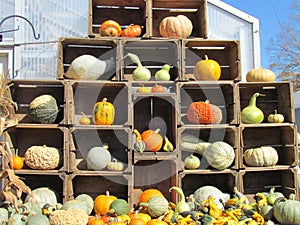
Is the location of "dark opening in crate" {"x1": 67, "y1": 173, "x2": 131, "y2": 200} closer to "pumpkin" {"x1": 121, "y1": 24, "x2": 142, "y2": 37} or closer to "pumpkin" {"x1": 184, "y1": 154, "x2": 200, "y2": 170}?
"pumpkin" {"x1": 184, "y1": 154, "x2": 200, "y2": 170}

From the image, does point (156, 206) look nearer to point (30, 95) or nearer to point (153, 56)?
point (153, 56)

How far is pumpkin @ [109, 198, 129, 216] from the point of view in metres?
3.45

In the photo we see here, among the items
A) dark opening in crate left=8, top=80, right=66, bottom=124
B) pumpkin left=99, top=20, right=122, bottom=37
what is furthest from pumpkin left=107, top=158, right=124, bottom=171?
pumpkin left=99, top=20, right=122, bottom=37

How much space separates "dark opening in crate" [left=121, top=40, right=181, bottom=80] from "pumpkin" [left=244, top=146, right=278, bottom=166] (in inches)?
44.2

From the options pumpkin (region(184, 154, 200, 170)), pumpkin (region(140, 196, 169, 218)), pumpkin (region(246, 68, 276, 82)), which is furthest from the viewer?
pumpkin (region(246, 68, 276, 82))

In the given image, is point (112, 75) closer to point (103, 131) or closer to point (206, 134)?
point (103, 131)

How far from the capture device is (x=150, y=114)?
4164 millimetres

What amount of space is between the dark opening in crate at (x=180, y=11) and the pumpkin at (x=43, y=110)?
4.68 feet

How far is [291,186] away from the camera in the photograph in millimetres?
3934

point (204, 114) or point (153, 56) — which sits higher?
point (153, 56)

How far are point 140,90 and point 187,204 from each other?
121 cm

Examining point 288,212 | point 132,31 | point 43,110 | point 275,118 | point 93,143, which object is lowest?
point 288,212

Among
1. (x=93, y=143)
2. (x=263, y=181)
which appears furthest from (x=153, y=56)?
(x=263, y=181)

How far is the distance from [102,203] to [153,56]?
1.71 metres
